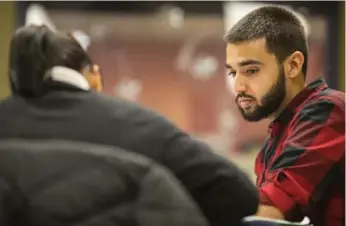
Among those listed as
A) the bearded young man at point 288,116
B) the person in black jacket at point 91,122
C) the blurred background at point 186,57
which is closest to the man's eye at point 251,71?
the bearded young man at point 288,116

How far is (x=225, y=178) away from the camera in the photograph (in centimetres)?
109

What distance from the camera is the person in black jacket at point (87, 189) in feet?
3.54

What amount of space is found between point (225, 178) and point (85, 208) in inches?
9.2

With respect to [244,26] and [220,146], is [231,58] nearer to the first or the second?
[244,26]

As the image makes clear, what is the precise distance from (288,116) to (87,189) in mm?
562

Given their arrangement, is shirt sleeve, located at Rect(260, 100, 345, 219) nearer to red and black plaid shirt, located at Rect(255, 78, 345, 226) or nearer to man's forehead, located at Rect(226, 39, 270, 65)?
red and black plaid shirt, located at Rect(255, 78, 345, 226)

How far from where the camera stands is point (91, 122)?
1.12m

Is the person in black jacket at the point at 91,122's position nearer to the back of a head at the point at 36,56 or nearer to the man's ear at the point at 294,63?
the back of a head at the point at 36,56

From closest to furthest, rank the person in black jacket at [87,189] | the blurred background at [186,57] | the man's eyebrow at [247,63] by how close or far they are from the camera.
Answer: the person in black jacket at [87,189] < the man's eyebrow at [247,63] < the blurred background at [186,57]

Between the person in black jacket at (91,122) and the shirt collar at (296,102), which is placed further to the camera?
the shirt collar at (296,102)

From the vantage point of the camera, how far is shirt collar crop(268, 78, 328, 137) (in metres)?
1.47

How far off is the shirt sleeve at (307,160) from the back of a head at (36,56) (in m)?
0.45

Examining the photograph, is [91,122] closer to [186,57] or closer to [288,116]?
[288,116]

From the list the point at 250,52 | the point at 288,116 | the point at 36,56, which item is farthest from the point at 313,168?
the point at 36,56
